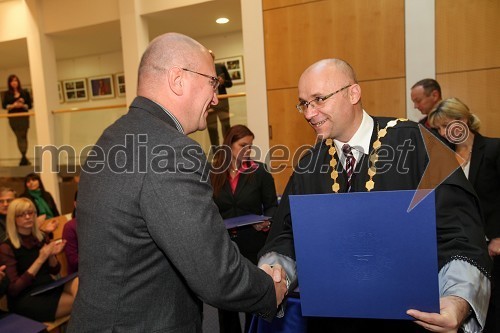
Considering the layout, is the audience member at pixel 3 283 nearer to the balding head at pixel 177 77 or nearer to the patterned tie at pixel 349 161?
the balding head at pixel 177 77

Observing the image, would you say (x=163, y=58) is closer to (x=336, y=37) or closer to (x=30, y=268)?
(x=30, y=268)

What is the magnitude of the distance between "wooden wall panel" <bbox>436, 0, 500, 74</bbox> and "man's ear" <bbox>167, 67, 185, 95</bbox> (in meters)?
4.16

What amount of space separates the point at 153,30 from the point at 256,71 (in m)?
3.35

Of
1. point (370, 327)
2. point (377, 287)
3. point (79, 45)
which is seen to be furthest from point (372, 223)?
point (79, 45)

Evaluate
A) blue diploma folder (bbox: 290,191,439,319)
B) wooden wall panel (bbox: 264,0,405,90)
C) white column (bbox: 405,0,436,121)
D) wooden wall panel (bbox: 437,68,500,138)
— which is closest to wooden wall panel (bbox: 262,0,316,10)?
wooden wall panel (bbox: 264,0,405,90)

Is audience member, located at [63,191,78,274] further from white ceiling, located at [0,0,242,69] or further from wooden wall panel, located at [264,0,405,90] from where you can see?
white ceiling, located at [0,0,242,69]

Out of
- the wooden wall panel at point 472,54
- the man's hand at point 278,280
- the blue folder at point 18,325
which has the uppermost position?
the wooden wall panel at point 472,54

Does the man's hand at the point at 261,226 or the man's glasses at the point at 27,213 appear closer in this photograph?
the man's hand at the point at 261,226

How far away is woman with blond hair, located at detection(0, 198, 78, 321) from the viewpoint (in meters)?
2.97

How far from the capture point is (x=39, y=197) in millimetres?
5875

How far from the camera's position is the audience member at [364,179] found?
1.35 meters

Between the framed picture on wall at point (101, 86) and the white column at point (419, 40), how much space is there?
887 cm

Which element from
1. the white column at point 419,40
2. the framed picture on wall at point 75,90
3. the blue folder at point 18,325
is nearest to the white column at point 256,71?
the white column at point 419,40

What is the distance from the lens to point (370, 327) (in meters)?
1.62
